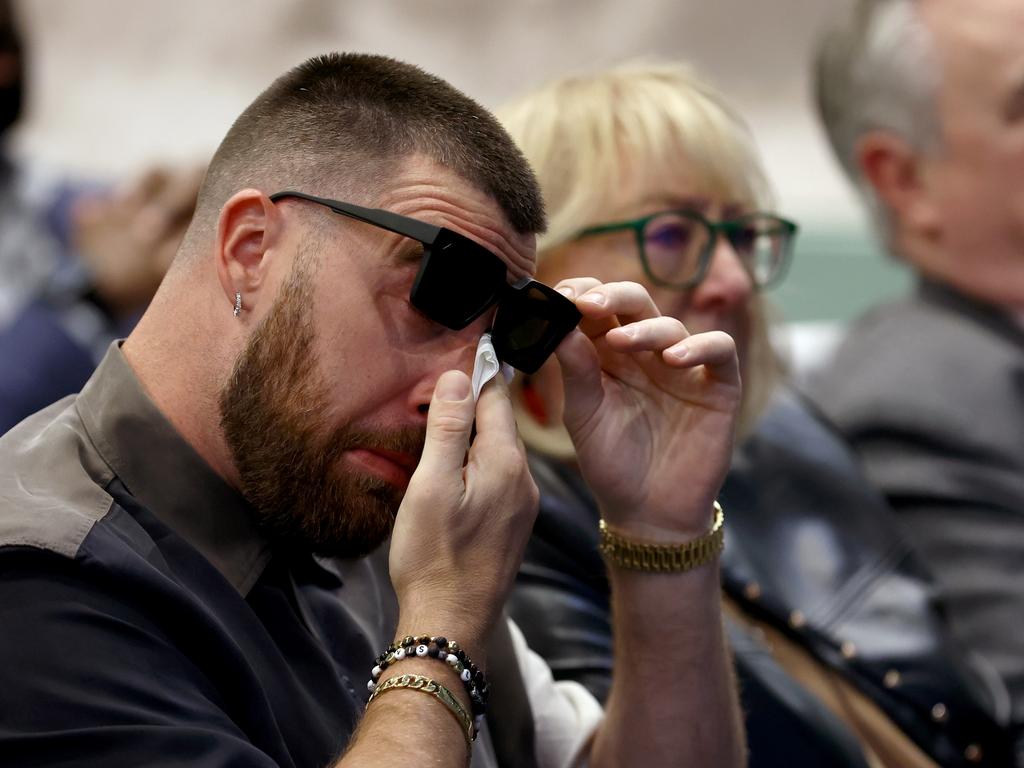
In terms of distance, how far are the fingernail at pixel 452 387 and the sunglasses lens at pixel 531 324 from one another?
8 centimetres

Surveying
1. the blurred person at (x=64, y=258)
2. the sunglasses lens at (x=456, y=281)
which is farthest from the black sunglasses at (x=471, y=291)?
the blurred person at (x=64, y=258)

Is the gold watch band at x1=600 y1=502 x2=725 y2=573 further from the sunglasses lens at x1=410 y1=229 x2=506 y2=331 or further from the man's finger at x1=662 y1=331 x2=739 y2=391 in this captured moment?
the sunglasses lens at x1=410 y1=229 x2=506 y2=331

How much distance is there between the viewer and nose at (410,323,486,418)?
1.39 metres

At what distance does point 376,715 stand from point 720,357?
630 millimetres

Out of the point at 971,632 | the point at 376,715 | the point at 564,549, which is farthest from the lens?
the point at 971,632

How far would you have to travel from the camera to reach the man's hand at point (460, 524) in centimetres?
129

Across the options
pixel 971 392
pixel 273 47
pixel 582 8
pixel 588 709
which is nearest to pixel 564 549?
pixel 588 709

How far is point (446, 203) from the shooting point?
139 cm

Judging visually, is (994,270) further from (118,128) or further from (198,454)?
(118,128)

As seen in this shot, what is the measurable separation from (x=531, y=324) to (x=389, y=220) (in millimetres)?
208

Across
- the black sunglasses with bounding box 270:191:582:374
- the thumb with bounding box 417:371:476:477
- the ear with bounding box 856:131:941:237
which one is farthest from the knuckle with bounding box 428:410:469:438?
the ear with bounding box 856:131:941:237

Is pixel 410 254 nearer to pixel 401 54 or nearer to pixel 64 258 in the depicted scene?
pixel 64 258

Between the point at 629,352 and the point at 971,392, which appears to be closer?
the point at 629,352

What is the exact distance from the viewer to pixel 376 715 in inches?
47.3
